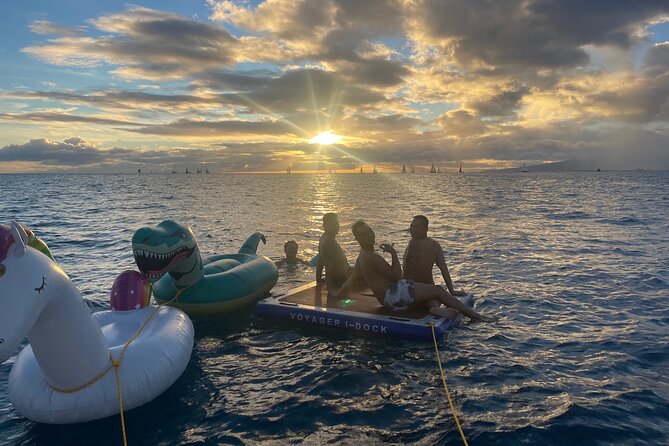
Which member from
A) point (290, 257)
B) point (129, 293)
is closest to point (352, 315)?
point (129, 293)

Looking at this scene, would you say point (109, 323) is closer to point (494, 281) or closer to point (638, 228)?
point (494, 281)

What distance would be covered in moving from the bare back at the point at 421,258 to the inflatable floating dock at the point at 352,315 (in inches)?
28.0

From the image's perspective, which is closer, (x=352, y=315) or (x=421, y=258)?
(x=352, y=315)

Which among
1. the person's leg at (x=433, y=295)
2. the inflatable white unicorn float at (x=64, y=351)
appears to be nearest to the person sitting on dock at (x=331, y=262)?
the person's leg at (x=433, y=295)

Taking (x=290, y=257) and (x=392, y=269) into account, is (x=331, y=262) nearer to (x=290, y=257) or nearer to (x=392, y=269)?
(x=392, y=269)

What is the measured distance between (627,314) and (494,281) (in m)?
3.72

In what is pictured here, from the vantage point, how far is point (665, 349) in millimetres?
8117

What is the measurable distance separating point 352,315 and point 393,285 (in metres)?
1.02

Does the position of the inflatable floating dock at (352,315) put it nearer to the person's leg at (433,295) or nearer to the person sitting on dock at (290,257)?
the person's leg at (433,295)

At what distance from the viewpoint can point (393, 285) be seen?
29.6 feet

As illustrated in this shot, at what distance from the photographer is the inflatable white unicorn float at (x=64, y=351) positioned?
4.45 metres

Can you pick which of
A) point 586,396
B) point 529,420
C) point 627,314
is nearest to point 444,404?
point 529,420

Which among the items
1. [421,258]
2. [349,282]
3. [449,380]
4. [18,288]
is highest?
[18,288]

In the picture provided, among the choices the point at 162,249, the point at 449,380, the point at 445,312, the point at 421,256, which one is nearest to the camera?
the point at 449,380
